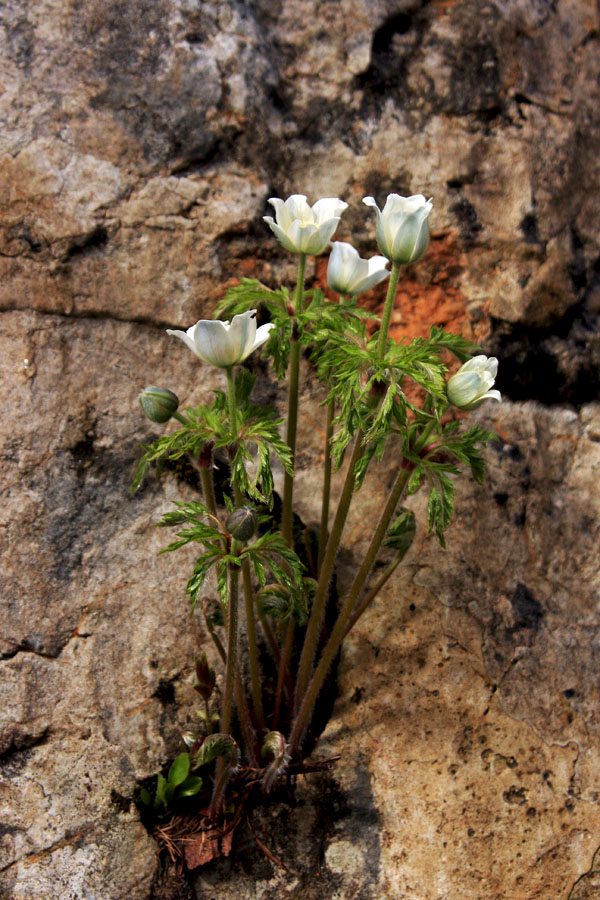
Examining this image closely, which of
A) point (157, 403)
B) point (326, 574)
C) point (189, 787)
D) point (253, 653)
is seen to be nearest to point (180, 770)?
point (189, 787)

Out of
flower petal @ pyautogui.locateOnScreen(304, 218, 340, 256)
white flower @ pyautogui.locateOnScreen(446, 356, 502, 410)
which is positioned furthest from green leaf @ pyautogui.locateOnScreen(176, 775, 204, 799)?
flower petal @ pyautogui.locateOnScreen(304, 218, 340, 256)

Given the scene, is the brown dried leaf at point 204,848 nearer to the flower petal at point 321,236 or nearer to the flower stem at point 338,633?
the flower stem at point 338,633

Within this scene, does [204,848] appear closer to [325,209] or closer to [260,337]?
[260,337]

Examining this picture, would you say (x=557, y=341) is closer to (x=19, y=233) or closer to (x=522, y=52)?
(x=522, y=52)

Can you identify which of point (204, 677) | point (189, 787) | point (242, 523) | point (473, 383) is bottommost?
point (189, 787)

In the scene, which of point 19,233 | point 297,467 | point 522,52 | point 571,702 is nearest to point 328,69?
point 522,52

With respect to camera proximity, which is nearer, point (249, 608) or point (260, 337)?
point (260, 337)

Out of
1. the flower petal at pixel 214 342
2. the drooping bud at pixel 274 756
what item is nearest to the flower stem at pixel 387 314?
the flower petal at pixel 214 342
